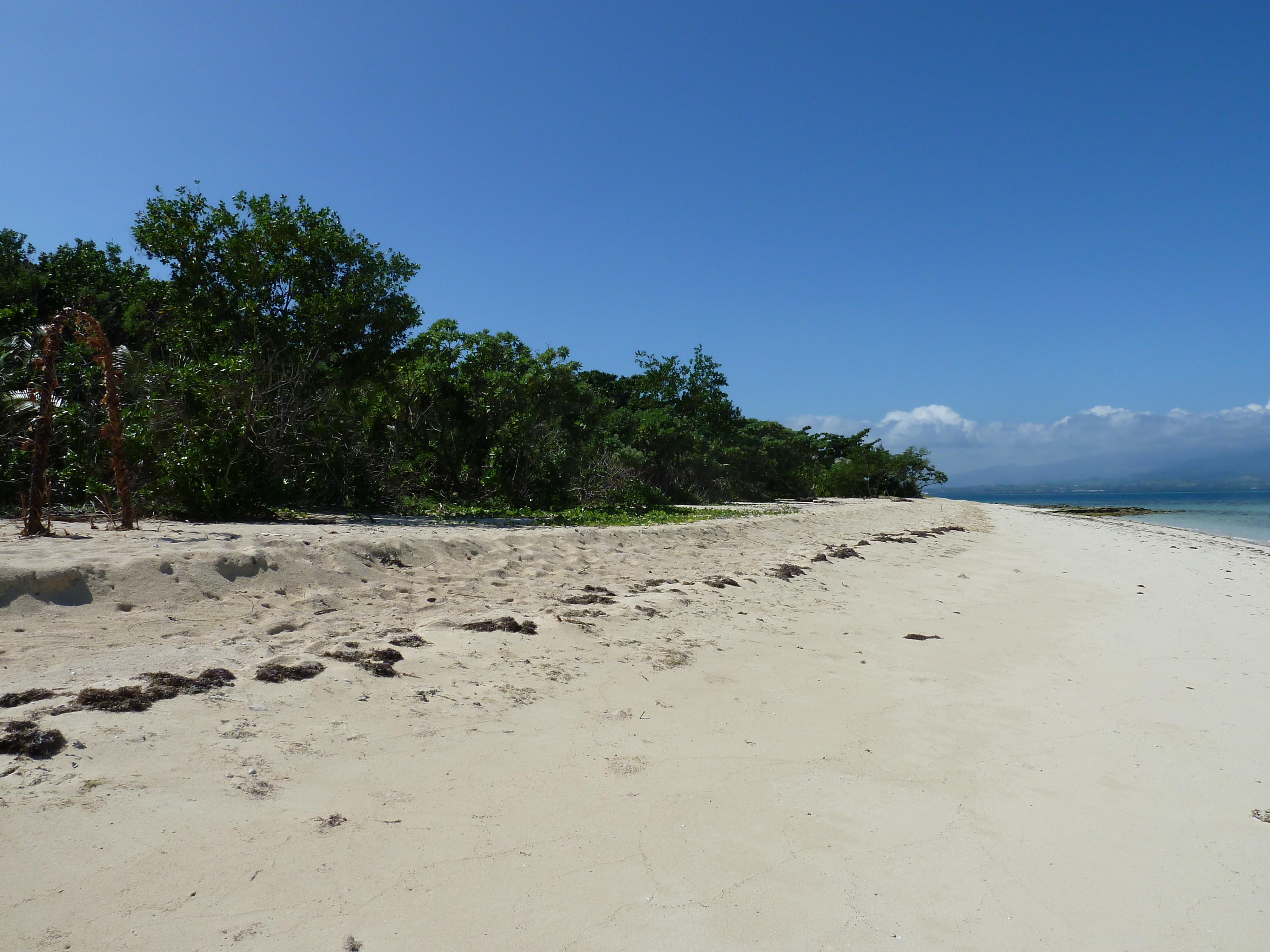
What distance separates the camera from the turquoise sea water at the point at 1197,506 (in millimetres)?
26016

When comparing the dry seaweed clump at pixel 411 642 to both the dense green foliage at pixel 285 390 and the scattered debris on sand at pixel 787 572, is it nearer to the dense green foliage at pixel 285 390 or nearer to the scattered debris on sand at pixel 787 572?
the scattered debris on sand at pixel 787 572

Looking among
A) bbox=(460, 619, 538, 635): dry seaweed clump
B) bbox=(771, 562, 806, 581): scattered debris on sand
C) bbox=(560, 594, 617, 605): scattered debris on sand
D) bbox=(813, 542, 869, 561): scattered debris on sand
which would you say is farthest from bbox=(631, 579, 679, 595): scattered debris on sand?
bbox=(813, 542, 869, 561): scattered debris on sand

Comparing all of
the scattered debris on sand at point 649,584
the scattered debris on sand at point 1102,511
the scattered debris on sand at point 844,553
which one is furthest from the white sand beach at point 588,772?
the scattered debris on sand at point 1102,511

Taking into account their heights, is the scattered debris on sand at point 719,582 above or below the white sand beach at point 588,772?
above

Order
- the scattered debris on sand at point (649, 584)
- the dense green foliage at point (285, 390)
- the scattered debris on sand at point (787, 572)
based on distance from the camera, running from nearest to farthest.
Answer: the scattered debris on sand at point (649, 584) < the scattered debris on sand at point (787, 572) < the dense green foliage at point (285, 390)

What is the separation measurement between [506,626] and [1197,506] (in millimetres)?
63690


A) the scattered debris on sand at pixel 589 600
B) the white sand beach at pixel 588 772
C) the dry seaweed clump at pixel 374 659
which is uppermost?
the scattered debris on sand at pixel 589 600

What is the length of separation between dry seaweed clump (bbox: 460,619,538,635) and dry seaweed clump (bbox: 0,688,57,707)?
217cm

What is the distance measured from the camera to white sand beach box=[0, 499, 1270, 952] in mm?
1975

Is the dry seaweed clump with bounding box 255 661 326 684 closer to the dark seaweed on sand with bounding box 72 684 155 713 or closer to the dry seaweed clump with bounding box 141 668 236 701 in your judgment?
the dry seaweed clump with bounding box 141 668 236 701

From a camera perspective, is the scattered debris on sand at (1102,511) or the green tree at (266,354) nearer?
the green tree at (266,354)

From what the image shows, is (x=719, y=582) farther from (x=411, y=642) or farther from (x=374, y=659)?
(x=374, y=659)

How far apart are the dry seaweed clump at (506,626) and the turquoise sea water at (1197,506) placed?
25.4m

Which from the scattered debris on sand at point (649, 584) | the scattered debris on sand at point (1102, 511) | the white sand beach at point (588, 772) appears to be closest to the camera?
the white sand beach at point (588, 772)
